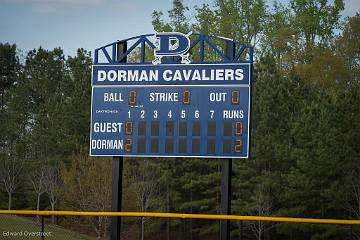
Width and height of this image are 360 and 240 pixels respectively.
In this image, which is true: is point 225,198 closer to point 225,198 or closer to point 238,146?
point 225,198

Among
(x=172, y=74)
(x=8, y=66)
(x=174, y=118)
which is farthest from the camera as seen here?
(x=8, y=66)

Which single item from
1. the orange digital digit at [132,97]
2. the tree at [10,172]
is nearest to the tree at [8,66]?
the tree at [10,172]

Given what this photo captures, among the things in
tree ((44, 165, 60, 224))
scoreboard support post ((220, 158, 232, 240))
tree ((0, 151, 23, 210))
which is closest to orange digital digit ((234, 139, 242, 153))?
scoreboard support post ((220, 158, 232, 240))

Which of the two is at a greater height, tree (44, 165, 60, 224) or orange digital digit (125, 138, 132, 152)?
orange digital digit (125, 138, 132, 152)

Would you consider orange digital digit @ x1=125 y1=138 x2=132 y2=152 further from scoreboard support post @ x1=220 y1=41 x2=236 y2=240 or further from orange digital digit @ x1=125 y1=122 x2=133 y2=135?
scoreboard support post @ x1=220 y1=41 x2=236 y2=240

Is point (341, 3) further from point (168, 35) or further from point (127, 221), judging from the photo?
point (168, 35)

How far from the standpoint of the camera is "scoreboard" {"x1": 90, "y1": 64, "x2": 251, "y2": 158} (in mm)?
13492

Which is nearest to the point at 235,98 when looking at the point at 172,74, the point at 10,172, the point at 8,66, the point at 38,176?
the point at 172,74

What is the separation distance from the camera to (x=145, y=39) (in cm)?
1478

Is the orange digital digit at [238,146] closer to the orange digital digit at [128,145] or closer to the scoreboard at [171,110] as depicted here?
the scoreboard at [171,110]

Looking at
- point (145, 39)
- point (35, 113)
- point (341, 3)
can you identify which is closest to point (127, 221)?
point (35, 113)

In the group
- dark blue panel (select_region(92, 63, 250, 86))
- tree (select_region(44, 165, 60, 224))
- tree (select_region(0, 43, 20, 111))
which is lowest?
tree (select_region(44, 165, 60, 224))

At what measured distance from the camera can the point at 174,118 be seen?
45.3ft

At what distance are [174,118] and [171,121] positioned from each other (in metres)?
0.09
